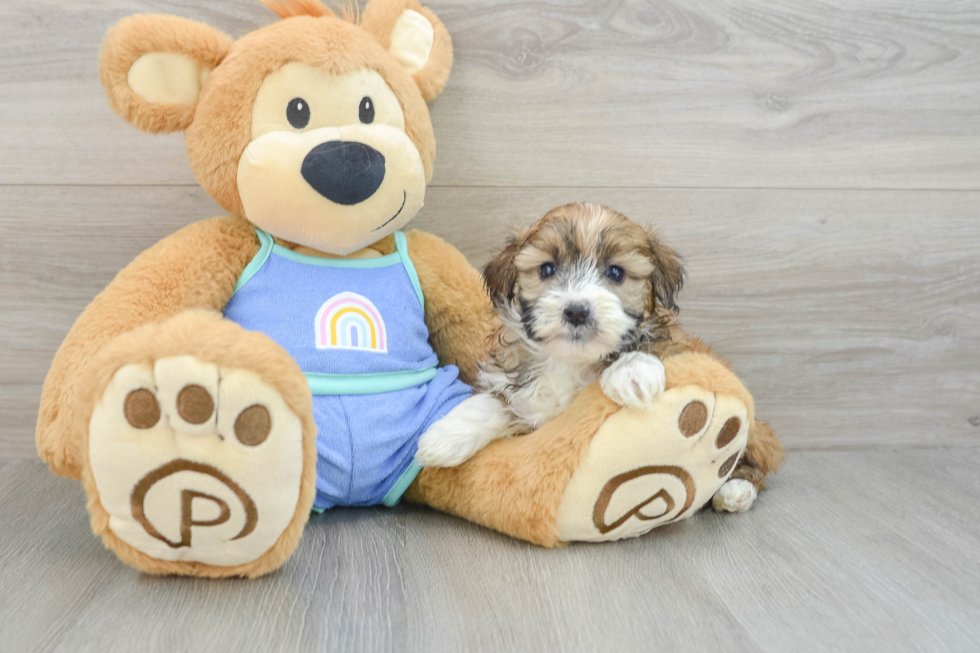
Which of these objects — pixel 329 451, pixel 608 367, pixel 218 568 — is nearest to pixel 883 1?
pixel 608 367

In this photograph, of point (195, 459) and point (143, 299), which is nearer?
point (195, 459)

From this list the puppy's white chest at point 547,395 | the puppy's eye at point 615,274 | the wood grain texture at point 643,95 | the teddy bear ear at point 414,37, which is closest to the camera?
the puppy's eye at point 615,274

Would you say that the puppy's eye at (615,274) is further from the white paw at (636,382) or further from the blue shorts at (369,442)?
the blue shorts at (369,442)

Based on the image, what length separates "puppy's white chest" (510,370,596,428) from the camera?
57.0 inches

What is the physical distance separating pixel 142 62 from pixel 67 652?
3.33ft

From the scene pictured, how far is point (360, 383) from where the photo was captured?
1.48m

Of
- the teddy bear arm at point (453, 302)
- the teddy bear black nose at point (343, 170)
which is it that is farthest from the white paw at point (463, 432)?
the teddy bear black nose at point (343, 170)

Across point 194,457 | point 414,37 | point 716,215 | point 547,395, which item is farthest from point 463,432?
point 716,215

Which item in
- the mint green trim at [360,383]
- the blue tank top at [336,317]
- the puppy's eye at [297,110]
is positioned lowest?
the mint green trim at [360,383]

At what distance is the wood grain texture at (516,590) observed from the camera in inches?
42.2

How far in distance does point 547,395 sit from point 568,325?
0.25 meters

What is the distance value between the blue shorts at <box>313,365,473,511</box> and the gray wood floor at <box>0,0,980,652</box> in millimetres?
75

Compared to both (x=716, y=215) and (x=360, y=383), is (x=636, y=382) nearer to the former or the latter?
(x=360, y=383)

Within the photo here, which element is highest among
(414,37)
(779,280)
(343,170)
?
(414,37)
